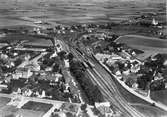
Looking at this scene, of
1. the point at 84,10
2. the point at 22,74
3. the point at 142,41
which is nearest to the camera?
the point at 22,74

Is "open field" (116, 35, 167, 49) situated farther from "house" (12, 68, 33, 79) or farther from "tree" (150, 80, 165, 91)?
"house" (12, 68, 33, 79)

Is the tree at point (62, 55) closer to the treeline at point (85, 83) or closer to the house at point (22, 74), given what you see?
the treeline at point (85, 83)

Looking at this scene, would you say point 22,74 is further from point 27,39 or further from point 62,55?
point 27,39

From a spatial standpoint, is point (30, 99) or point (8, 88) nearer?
point (30, 99)

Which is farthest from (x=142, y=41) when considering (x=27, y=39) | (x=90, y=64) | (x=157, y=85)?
(x=27, y=39)

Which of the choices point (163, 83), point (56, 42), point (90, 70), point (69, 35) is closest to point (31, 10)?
point (69, 35)

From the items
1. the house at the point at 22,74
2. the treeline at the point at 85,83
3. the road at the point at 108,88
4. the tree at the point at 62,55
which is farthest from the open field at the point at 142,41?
the house at the point at 22,74

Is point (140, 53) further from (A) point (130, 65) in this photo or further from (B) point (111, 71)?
(B) point (111, 71)

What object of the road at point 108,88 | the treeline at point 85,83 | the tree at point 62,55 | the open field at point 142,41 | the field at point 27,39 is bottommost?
the road at point 108,88
